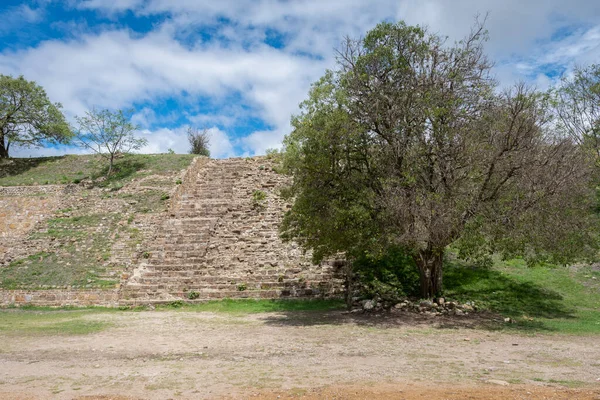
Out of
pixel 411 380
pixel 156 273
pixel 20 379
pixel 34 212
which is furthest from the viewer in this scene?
pixel 34 212

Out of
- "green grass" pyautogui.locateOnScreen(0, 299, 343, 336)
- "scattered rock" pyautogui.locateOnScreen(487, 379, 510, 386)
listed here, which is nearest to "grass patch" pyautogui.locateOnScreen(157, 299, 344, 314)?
"green grass" pyautogui.locateOnScreen(0, 299, 343, 336)

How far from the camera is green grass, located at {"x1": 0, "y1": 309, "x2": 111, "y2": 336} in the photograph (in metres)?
11.3

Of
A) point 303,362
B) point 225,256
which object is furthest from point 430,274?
point 225,256

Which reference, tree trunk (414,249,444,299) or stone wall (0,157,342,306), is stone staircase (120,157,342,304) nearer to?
stone wall (0,157,342,306)

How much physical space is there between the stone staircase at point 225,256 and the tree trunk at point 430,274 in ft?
11.0

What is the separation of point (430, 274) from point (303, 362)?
7.31 metres

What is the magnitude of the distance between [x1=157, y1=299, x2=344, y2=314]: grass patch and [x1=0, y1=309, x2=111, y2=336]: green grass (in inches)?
111

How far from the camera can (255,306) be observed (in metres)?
14.8

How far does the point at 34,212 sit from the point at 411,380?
2254cm

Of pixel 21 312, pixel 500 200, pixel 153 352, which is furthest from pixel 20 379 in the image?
pixel 500 200

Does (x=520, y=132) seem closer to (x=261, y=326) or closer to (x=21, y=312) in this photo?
(x=261, y=326)

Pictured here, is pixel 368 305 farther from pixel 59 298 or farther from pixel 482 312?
pixel 59 298

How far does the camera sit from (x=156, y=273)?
1728cm

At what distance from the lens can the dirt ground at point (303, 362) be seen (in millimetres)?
5938
